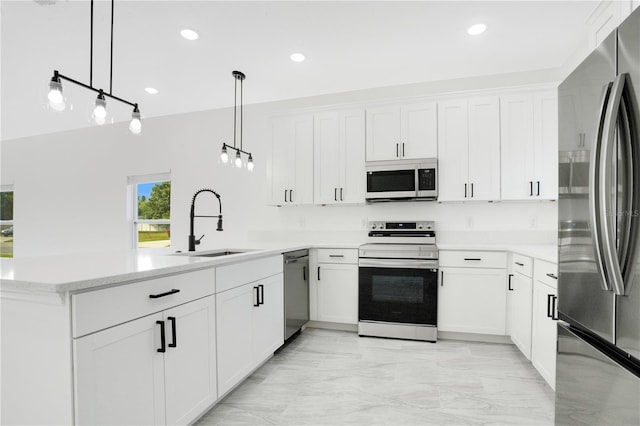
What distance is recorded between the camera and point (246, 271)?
91.9 inches

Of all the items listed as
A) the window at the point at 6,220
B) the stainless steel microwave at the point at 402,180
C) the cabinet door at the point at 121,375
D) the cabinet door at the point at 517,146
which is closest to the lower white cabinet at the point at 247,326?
the cabinet door at the point at 121,375

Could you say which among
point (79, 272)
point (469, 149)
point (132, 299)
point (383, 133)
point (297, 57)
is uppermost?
point (297, 57)

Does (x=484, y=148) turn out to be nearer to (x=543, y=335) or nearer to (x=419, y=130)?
(x=419, y=130)

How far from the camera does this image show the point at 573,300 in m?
1.35

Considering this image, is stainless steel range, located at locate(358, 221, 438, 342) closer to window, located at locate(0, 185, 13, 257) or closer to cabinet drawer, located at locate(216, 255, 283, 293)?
cabinet drawer, located at locate(216, 255, 283, 293)

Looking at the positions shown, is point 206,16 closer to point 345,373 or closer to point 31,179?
point 345,373

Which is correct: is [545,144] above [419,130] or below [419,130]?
below

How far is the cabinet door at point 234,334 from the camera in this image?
200 centimetres

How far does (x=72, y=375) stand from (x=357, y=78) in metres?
3.45

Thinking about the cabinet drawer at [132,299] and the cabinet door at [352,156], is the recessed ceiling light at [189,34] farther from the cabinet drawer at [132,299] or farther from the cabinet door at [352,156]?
the cabinet drawer at [132,299]

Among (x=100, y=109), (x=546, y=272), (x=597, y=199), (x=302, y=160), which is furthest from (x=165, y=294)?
(x=302, y=160)

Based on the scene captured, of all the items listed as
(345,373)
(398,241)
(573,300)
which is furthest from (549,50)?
(345,373)

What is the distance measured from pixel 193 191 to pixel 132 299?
3604mm

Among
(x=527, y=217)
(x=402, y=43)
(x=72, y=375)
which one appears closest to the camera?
(x=72, y=375)
